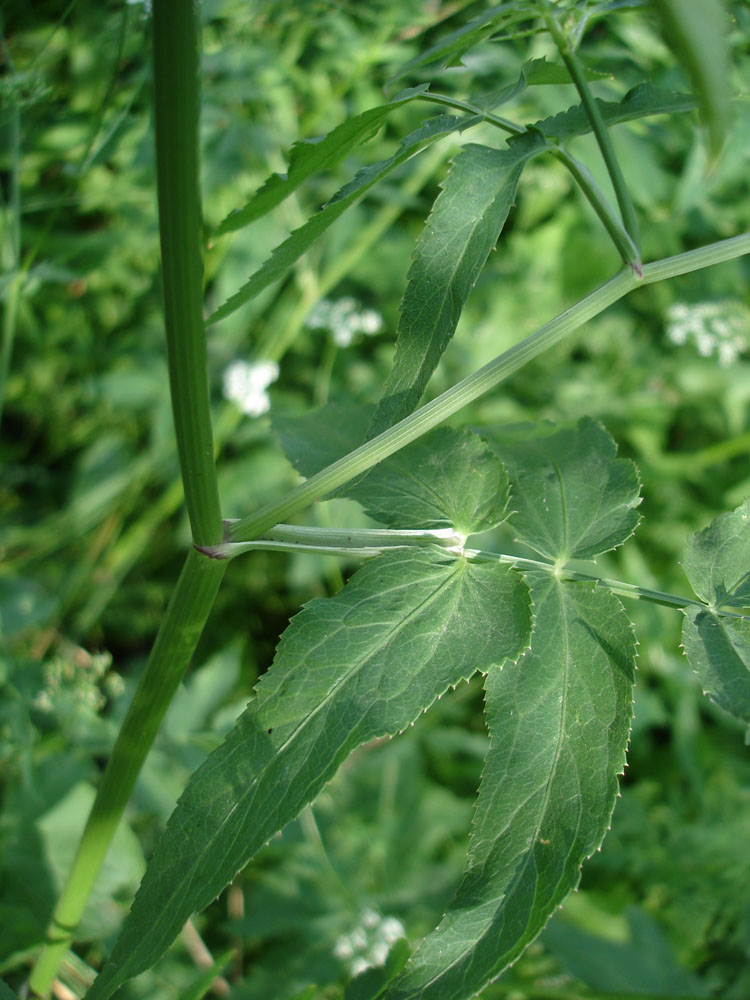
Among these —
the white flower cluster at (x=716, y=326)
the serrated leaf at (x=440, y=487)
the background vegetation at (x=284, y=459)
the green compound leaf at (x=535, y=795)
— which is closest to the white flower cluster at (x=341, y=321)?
the background vegetation at (x=284, y=459)

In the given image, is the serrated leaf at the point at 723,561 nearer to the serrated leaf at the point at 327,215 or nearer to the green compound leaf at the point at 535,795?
the green compound leaf at the point at 535,795

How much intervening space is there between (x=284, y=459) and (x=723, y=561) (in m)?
1.83

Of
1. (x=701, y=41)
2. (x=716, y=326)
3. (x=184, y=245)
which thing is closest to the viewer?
(x=701, y=41)

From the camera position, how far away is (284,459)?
8.52 feet

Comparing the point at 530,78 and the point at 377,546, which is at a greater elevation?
the point at 530,78

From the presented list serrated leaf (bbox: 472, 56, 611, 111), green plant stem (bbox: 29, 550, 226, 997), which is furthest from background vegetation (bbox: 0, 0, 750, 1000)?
serrated leaf (bbox: 472, 56, 611, 111)

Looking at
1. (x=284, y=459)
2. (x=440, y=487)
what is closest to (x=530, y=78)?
(x=440, y=487)

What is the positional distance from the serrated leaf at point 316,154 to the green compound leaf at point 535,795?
0.49 meters

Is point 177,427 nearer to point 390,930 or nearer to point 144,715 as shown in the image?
point 144,715

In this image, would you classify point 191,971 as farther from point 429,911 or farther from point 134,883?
point 429,911

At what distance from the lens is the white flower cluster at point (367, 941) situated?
1.67m

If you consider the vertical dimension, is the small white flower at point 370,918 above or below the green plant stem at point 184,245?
below

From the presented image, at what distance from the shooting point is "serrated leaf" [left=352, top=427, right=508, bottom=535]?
35.5 inches

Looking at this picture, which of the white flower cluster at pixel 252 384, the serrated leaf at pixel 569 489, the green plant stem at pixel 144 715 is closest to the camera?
the green plant stem at pixel 144 715
